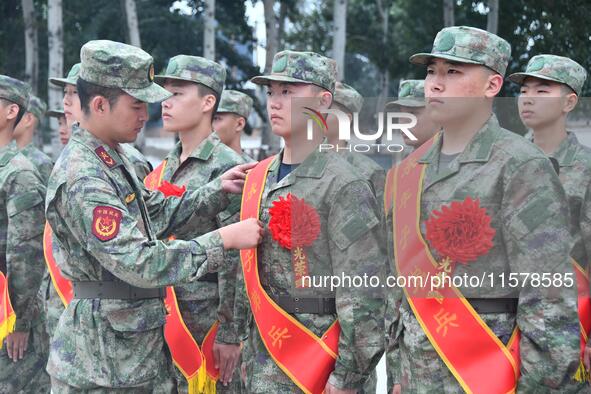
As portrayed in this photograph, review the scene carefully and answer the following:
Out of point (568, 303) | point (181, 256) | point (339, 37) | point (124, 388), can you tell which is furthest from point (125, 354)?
point (339, 37)

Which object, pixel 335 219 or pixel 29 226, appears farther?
pixel 29 226

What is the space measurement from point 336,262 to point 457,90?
0.83 m

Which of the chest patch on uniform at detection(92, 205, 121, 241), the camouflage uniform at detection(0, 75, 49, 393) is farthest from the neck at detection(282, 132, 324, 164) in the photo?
the camouflage uniform at detection(0, 75, 49, 393)

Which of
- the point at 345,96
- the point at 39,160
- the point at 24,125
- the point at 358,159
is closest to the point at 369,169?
the point at 358,159

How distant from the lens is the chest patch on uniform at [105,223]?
10.8 ft

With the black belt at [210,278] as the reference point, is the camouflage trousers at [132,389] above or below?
above

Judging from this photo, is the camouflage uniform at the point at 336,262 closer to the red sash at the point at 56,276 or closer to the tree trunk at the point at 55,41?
the red sash at the point at 56,276

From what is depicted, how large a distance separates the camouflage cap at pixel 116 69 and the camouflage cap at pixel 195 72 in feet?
4.61

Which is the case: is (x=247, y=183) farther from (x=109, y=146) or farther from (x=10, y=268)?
(x=10, y=268)

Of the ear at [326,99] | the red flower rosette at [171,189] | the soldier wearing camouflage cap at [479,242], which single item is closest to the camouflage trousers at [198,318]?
the red flower rosette at [171,189]

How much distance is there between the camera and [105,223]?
331 cm

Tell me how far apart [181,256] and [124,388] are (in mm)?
633

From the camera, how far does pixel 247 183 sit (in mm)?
3916

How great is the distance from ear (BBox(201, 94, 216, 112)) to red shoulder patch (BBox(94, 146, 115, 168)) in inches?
60.4
